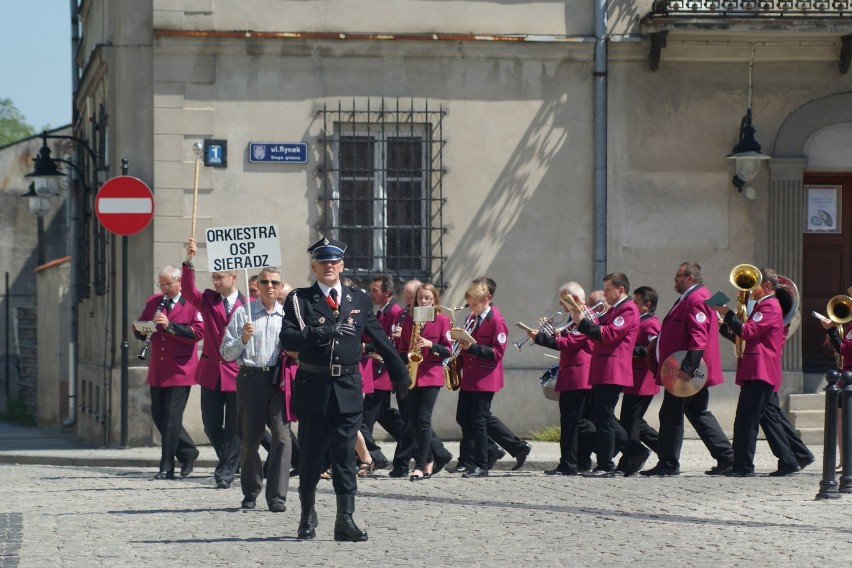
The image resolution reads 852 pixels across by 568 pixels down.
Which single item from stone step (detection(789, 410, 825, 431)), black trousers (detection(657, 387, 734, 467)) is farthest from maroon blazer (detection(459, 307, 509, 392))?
stone step (detection(789, 410, 825, 431))

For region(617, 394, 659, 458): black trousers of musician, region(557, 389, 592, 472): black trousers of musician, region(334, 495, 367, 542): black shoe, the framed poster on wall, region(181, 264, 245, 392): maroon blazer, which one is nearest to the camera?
region(334, 495, 367, 542): black shoe

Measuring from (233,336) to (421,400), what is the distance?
2.77m

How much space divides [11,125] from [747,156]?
77.2m

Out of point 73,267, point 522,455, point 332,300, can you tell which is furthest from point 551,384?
point 73,267

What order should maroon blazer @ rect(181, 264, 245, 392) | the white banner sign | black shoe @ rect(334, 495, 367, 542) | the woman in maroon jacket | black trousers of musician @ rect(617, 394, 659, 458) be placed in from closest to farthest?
black shoe @ rect(334, 495, 367, 542)
the white banner sign
maroon blazer @ rect(181, 264, 245, 392)
the woman in maroon jacket
black trousers of musician @ rect(617, 394, 659, 458)

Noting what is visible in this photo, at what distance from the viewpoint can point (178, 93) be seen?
17.7 meters

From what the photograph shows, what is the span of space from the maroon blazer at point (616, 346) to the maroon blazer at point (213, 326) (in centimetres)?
325

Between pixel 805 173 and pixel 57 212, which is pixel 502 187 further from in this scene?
pixel 57 212

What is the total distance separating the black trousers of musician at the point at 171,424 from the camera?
14.8 meters

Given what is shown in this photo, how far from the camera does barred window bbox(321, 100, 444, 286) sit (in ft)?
58.9

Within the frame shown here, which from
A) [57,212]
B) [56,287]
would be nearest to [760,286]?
[56,287]

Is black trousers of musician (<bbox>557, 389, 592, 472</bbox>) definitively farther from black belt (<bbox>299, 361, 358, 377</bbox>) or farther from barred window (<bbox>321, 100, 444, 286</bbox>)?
black belt (<bbox>299, 361, 358, 377</bbox>)

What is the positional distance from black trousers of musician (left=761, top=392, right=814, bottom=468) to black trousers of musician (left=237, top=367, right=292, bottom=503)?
4865 millimetres

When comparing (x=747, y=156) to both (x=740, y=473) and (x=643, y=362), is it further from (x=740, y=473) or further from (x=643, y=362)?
(x=740, y=473)
